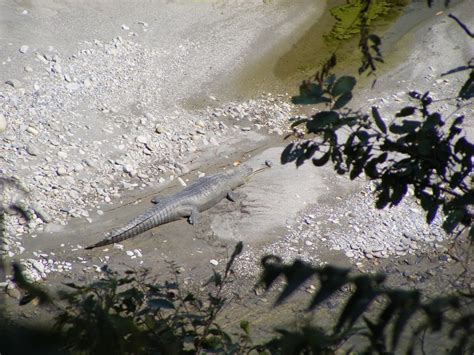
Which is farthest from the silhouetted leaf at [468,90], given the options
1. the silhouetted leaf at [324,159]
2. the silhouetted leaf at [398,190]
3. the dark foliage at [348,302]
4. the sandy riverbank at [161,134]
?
the sandy riverbank at [161,134]

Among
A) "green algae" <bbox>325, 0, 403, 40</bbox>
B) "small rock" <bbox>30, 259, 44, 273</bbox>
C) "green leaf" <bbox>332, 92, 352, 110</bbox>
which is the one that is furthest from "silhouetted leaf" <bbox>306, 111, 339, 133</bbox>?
"green algae" <bbox>325, 0, 403, 40</bbox>

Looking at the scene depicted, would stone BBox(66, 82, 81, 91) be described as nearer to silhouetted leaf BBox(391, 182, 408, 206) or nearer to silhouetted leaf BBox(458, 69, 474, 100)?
silhouetted leaf BBox(391, 182, 408, 206)

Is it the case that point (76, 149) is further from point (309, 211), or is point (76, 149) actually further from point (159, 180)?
point (309, 211)

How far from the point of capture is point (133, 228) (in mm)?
7160

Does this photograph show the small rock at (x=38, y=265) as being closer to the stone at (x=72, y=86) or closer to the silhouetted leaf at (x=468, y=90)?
the stone at (x=72, y=86)

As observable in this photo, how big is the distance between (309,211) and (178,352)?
16.9ft

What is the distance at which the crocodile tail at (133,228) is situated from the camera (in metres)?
7.07

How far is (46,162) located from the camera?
777cm

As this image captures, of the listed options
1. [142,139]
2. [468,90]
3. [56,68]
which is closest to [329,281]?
[468,90]

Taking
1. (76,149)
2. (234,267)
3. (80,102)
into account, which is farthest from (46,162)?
(234,267)

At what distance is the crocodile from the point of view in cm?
716

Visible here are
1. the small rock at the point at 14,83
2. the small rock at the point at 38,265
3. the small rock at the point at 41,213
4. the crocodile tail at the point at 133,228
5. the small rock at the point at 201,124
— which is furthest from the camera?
the small rock at the point at 201,124

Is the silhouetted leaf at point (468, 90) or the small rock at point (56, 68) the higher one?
the silhouetted leaf at point (468, 90)

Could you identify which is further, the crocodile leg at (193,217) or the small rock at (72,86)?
the small rock at (72,86)
